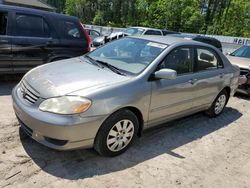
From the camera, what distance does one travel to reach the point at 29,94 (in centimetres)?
342

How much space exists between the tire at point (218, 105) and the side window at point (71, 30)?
355 cm

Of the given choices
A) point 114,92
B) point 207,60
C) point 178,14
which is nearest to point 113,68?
point 114,92

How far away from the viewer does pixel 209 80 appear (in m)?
4.98

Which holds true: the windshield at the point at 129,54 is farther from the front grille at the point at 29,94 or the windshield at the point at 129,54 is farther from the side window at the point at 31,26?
the side window at the point at 31,26

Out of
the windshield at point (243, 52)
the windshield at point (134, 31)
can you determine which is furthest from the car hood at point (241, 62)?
the windshield at point (134, 31)

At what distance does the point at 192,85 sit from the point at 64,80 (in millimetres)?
2161

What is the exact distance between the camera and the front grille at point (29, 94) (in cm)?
330

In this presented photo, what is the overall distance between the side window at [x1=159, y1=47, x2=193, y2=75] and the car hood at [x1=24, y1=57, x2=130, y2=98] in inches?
33.6

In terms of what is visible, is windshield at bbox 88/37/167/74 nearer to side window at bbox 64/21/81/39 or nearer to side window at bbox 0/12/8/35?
side window at bbox 64/21/81/39

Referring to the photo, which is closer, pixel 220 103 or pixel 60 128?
pixel 60 128

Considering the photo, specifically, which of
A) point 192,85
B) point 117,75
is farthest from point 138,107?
point 192,85

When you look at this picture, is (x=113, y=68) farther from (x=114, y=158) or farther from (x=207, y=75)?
(x=207, y=75)

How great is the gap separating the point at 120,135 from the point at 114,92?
1.98 feet

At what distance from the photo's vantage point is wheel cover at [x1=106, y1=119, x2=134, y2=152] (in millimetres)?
3472
